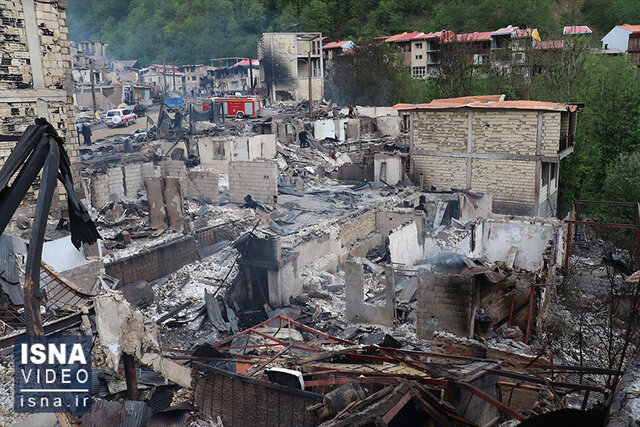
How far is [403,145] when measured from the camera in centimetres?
2527

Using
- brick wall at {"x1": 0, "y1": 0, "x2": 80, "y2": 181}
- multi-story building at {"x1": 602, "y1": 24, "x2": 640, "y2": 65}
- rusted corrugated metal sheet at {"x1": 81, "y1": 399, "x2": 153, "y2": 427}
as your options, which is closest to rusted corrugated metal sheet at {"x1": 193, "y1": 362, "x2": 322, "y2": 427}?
rusted corrugated metal sheet at {"x1": 81, "y1": 399, "x2": 153, "y2": 427}

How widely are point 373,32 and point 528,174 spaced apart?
155 ft

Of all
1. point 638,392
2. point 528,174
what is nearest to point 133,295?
point 638,392

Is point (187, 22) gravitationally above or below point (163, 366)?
above

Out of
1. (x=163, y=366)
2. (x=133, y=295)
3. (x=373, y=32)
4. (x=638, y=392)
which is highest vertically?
(x=373, y=32)

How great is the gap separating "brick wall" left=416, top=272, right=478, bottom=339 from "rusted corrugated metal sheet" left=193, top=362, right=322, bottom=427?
4.22 m

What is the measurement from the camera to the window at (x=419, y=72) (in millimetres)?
52531

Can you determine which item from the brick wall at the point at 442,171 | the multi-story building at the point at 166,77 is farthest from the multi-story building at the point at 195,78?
the brick wall at the point at 442,171

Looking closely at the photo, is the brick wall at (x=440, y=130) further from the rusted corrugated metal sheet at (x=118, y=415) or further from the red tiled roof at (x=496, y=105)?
the rusted corrugated metal sheet at (x=118, y=415)

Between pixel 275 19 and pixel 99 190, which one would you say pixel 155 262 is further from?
pixel 275 19

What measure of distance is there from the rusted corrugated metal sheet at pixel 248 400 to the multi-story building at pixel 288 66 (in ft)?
136

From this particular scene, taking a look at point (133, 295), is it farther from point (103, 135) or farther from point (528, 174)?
point (103, 135)

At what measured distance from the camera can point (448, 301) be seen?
8805 millimetres

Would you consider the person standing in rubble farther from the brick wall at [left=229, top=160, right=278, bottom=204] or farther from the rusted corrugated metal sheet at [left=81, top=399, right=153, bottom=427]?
the rusted corrugated metal sheet at [left=81, top=399, right=153, bottom=427]
